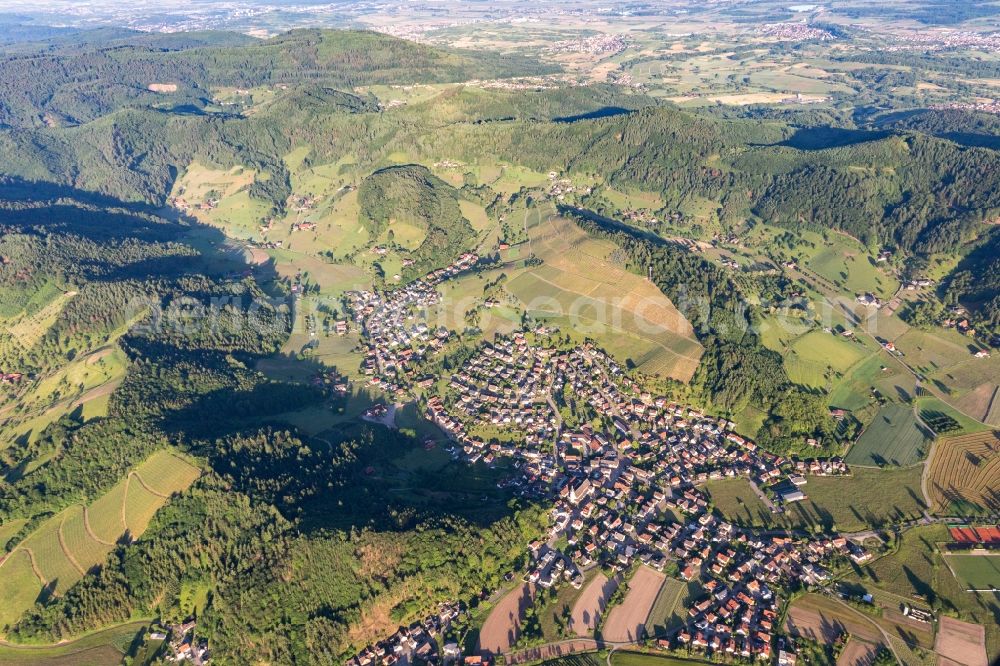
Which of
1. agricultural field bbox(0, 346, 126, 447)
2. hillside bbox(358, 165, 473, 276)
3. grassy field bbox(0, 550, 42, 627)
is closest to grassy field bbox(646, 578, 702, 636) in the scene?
grassy field bbox(0, 550, 42, 627)

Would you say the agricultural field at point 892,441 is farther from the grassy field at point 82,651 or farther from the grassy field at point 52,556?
the grassy field at point 52,556

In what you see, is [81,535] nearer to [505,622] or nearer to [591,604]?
[505,622]

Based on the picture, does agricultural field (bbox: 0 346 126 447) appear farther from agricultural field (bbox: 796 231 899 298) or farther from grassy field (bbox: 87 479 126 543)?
agricultural field (bbox: 796 231 899 298)

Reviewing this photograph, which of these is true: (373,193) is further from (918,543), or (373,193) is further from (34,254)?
(918,543)

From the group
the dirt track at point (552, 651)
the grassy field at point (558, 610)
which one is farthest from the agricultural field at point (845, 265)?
the dirt track at point (552, 651)

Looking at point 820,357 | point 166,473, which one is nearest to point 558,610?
point 166,473

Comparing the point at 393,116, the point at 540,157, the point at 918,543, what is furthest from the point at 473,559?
the point at 393,116
